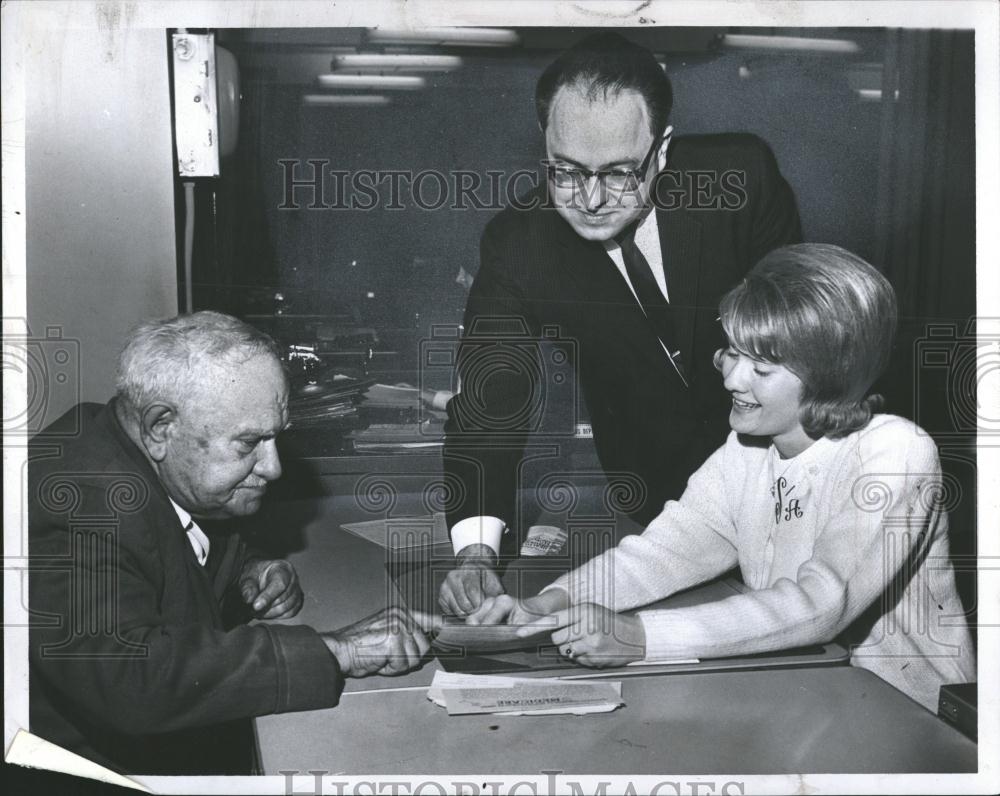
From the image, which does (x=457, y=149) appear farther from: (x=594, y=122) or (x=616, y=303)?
(x=616, y=303)

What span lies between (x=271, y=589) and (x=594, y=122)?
995mm

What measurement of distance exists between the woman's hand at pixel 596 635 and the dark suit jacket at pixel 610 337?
191 mm

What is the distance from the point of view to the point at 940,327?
1.69 metres

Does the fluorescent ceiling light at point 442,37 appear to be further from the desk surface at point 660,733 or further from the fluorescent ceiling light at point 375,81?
the desk surface at point 660,733

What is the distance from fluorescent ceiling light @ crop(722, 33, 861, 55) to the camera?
1.65 metres

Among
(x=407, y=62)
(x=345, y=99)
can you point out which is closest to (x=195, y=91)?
(x=345, y=99)

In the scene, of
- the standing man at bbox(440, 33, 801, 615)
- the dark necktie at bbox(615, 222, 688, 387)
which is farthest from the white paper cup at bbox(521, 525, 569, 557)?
the dark necktie at bbox(615, 222, 688, 387)

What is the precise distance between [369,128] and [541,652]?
3.11 ft

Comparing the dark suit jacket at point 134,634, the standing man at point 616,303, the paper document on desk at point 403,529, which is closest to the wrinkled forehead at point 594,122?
the standing man at point 616,303

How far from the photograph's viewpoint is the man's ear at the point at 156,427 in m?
1.57

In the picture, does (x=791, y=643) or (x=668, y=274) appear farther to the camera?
(x=668, y=274)

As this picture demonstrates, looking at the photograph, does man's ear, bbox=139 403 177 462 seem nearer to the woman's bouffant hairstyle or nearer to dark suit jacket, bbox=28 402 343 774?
dark suit jacket, bbox=28 402 343 774

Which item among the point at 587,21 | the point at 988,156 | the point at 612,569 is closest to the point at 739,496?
the point at 612,569

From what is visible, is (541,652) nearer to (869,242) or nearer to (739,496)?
(739,496)
